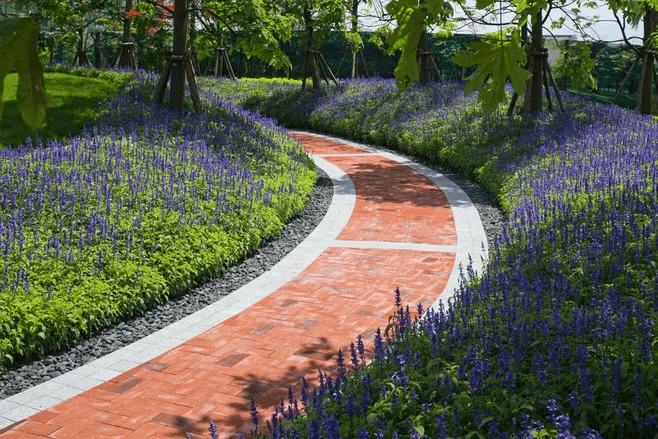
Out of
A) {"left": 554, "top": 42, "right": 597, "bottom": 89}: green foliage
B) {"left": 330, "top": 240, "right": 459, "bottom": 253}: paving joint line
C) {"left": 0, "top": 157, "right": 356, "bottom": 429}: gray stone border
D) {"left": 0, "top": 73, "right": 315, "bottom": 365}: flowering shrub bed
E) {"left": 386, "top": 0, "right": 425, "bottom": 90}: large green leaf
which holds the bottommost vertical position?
{"left": 0, "top": 157, "right": 356, "bottom": 429}: gray stone border

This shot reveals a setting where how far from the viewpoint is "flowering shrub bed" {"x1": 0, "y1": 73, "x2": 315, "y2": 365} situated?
6625 millimetres

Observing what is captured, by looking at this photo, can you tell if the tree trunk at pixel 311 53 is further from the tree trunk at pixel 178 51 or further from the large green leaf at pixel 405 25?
the large green leaf at pixel 405 25

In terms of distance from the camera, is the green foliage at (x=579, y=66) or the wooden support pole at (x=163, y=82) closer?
the wooden support pole at (x=163, y=82)

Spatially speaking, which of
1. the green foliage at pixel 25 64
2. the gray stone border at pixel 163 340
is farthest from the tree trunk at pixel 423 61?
the green foliage at pixel 25 64

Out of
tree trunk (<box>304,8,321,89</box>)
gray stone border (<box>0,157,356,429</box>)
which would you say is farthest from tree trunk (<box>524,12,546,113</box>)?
tree trunk (<box>304,8,321,89</box>)

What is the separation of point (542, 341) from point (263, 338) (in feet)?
9.54

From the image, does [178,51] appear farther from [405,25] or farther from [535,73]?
[405,25]

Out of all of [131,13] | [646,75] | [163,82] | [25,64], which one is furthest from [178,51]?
[25,64]

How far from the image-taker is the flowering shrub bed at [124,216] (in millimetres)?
6625

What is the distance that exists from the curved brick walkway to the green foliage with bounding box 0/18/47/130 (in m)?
3.90

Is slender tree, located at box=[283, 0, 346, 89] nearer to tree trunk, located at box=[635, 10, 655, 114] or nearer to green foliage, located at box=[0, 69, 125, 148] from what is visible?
green foliage, located at box=[0, 69, 125, 148]

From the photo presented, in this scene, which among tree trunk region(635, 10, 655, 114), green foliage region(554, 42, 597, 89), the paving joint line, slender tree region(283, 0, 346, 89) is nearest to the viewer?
the paving joint line

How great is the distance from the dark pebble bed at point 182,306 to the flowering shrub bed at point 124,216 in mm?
126

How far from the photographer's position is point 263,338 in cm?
678
